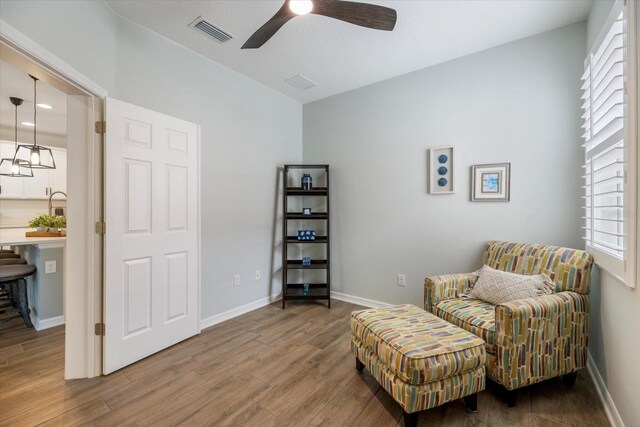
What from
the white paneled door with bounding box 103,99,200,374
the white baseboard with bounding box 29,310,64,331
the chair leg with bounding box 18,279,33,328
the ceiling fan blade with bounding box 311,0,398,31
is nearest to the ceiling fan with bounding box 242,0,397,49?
the ceiling fan blade with bounding box 311,0,398,31

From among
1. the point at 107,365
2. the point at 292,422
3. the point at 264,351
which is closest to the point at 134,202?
the point at 107,365

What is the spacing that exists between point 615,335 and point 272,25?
9.02ft

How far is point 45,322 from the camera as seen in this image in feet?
9.10

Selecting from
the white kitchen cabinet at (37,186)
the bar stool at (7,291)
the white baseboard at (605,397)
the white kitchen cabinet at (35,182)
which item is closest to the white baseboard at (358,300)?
the white baseboard at (605,397)

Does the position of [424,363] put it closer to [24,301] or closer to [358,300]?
[358,300]

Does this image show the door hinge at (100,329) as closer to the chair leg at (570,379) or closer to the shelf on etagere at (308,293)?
the shelf on etagere at (308,293)

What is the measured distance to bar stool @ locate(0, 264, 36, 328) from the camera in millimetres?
2614

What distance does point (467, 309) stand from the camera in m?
1.99

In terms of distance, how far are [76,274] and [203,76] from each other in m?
2.09

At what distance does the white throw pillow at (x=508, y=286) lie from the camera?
189 centimetres

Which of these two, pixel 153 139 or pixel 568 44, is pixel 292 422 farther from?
pixel 568 44

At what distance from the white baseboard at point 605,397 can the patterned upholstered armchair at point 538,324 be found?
131 millimetres

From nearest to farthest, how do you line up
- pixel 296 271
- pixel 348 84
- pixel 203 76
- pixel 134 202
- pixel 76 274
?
pixel 76 274 < pixel 134 202 < pixel 203 76 < pixel 348 84 < pixel 296 271

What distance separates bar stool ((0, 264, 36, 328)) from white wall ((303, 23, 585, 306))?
10.8 feet
